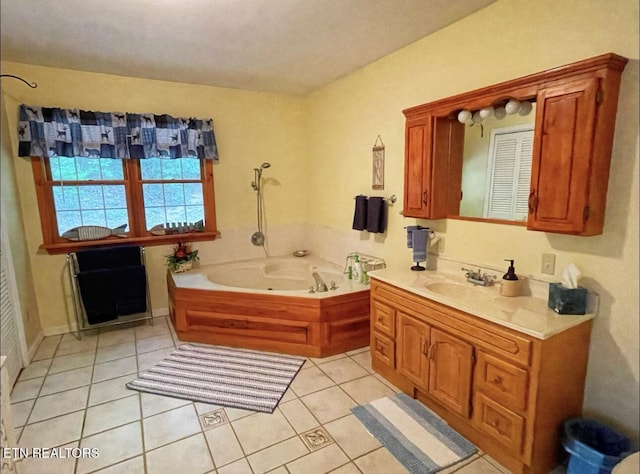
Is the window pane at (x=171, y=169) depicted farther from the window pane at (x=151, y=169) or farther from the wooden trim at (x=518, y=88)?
the wooden trim at (x=518, y=88)

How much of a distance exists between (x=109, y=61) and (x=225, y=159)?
1.28 m

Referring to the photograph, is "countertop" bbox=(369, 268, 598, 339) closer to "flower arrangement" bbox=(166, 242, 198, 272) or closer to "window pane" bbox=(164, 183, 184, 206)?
"flower arrangement" bbox=(166, 242, 198, 272)

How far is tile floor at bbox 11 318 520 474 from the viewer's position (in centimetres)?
174

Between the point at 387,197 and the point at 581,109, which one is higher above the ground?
the point at 581,109

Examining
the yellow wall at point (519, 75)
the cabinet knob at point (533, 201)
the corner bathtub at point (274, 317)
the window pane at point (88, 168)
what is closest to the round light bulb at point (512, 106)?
the yellow wall at point (519, 75)

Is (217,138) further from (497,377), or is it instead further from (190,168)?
(497,377)

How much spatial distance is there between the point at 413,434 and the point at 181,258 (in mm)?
2626

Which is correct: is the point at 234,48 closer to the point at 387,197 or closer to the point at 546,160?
the point at 387,197

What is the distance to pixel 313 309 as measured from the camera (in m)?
2.71

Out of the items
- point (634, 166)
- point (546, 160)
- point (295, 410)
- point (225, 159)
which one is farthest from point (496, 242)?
point (225, 159)

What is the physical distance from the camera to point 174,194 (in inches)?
139

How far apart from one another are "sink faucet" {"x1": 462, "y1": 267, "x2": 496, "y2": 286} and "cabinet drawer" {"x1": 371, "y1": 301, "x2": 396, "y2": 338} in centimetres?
52

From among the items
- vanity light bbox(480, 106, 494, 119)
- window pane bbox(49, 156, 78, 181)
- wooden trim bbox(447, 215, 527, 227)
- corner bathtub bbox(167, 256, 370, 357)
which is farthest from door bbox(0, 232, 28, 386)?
vanity light bbox(480, 106, 494, 119)

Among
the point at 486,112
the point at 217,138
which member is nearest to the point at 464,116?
the point at 486,112
